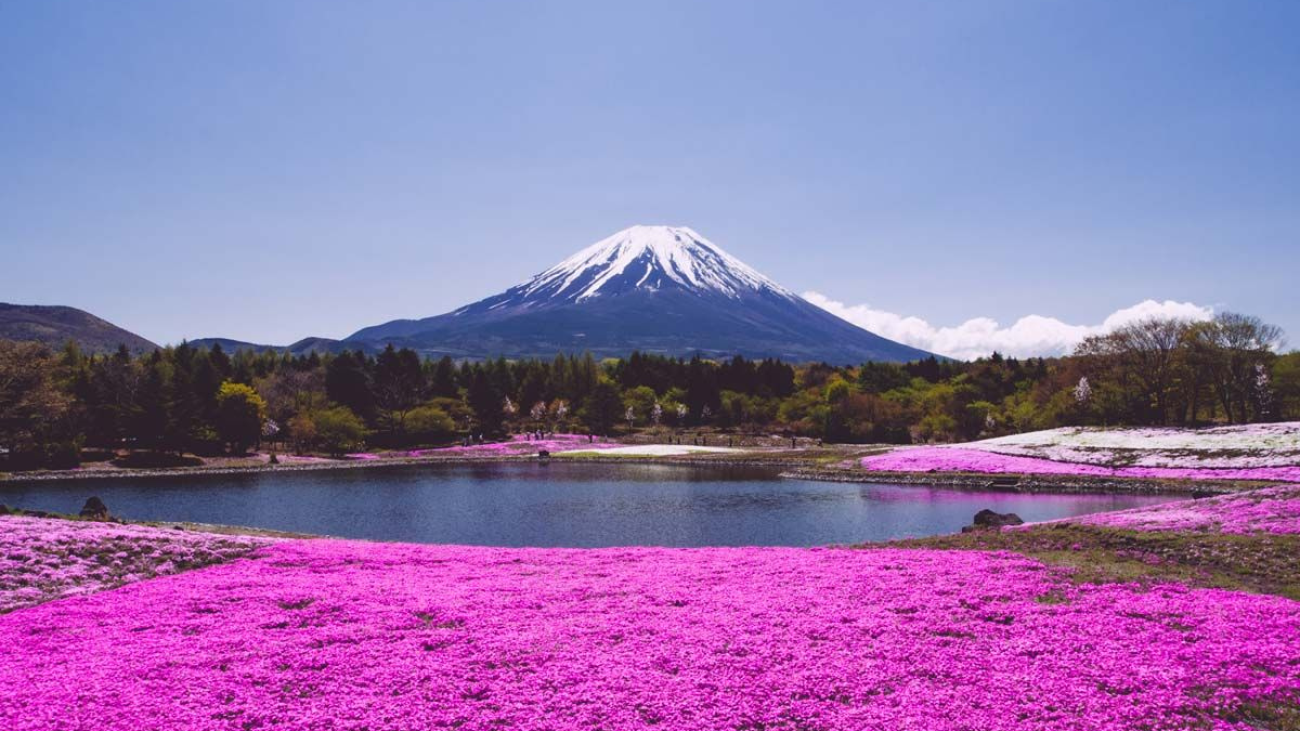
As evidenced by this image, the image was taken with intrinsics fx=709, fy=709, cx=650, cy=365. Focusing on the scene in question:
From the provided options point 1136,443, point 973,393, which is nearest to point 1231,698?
point 1136,443

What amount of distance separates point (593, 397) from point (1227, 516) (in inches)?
3757

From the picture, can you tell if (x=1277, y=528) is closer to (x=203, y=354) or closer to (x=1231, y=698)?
(x=1231, y=698)

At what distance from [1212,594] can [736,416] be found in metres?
105

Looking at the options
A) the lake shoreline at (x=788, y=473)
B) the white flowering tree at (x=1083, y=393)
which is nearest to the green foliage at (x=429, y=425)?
the lake shoreline at (x=788, y=473)

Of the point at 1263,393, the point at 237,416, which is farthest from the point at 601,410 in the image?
the point at 1263,393

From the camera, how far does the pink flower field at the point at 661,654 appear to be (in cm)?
976

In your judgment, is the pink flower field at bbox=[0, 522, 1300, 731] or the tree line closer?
the pink flower field at bbox=[0, 522, 1300, 731]

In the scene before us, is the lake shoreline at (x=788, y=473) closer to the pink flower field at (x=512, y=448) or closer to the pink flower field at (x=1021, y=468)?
the pink flower field at (x=1021, y=468)

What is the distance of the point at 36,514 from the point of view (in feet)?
80.5

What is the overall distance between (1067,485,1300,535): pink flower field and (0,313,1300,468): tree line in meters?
50.0

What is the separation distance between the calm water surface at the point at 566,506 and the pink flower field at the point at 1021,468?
6.84m

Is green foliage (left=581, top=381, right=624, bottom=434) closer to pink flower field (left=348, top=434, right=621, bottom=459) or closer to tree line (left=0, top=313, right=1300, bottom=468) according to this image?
tree line (left=0, top=313, right=1300, bottom=468)

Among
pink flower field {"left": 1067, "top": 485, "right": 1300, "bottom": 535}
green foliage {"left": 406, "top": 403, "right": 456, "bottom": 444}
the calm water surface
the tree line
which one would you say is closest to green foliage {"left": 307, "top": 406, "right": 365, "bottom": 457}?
the tree line

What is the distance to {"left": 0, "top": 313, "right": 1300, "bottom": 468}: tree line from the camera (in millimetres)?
68625
